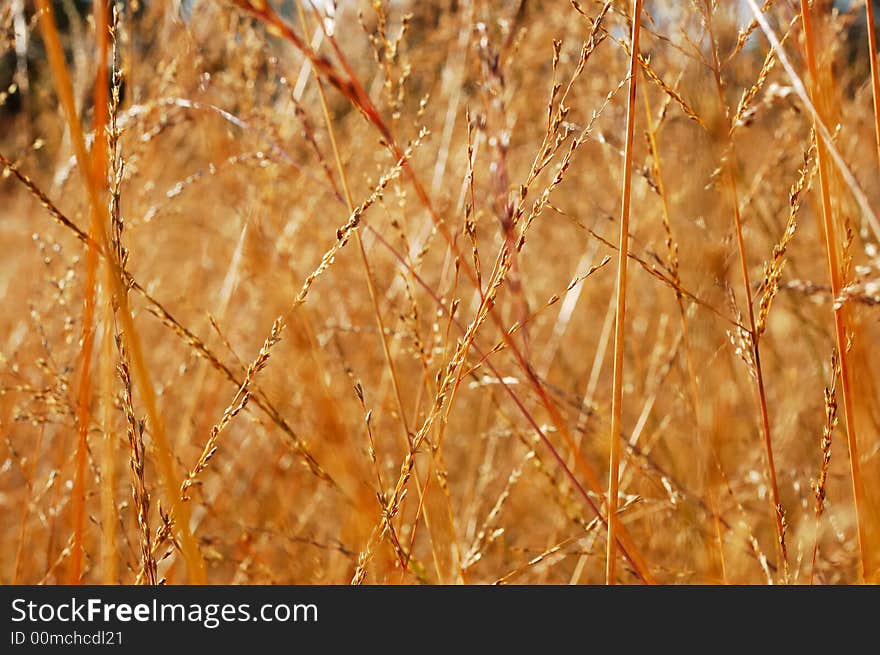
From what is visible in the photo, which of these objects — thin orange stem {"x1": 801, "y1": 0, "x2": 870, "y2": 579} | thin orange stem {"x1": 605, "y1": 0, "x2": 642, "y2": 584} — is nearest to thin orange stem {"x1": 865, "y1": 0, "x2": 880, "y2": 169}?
thin orange stem {"x1": 801, "y1": 0, "x2": 870, "y2": 579}

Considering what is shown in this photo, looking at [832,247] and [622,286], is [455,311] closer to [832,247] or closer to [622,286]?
[622,286]

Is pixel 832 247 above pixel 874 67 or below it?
below

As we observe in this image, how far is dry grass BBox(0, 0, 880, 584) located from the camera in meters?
0.63

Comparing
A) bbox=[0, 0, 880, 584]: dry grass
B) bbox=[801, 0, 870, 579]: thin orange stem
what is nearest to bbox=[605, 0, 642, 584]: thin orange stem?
bbox=[0, 0, 880, 584]: dry grass

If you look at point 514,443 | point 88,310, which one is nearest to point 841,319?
point 88,310

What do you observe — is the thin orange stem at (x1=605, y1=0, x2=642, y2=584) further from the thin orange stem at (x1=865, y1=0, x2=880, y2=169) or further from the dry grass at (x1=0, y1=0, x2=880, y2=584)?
the thin orange stem at (x1=865, y1=0, x2=880, y2=169)

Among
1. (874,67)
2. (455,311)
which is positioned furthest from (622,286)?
(874,67)

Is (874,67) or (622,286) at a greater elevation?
(874,67)

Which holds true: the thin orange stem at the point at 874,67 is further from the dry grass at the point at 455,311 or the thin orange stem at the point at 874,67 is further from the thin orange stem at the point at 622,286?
the thin orange stem at the point at 622,286

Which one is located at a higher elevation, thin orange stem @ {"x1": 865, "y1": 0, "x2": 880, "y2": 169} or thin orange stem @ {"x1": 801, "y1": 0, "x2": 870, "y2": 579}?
thin orange stem @ {"x1": 865, "y1": 0, "x2": 880, "y2": 169}

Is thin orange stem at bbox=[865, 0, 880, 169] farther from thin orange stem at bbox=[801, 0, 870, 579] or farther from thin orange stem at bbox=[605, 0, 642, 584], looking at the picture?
thin orange stem at bbox=[605, 0, 642, 584]

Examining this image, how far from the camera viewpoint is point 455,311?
0.62 m

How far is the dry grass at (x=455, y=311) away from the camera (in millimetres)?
632
